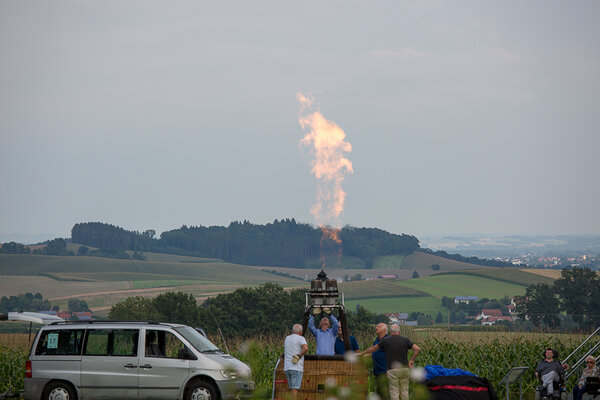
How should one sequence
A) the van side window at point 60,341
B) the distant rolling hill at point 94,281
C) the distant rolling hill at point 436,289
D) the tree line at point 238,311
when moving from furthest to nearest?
the distant rolling hill at point 94,281
the distant rolling hill at point 436,289
the tree line at point 238,311
the van side window at point 60,341

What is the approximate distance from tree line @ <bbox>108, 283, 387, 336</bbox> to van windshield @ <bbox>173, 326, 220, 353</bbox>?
2801 inches

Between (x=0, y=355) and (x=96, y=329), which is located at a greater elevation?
(x=96, y=329)

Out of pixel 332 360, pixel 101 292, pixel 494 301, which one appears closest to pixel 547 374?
pixel 332 360

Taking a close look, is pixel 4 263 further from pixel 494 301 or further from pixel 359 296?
pixel 494 301

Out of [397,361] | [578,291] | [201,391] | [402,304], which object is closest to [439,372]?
[397,361]

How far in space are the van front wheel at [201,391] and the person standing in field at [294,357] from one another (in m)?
2.39

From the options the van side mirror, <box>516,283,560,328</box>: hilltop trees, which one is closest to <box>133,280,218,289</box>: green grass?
<box>516,283,560,328</box>: hilltop trees

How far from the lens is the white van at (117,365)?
17.5 m

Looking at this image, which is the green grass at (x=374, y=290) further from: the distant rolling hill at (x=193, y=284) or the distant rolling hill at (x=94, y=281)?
the distant rolling hill at (x=94, y=281)

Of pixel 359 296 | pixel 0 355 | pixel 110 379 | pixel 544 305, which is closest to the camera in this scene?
pixel 110 379

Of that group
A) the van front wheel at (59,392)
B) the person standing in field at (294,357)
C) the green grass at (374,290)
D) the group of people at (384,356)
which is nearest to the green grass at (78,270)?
the green grass at (374,290)

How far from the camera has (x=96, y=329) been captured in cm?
1795

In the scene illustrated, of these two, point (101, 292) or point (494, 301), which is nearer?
point (494, 301)

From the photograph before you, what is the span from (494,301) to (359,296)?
23.6 m
